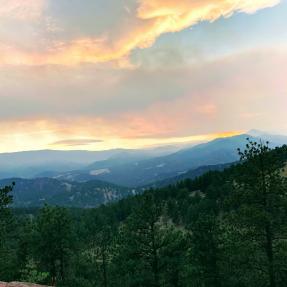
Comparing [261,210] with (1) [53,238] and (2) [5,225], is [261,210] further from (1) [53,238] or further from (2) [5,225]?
(1) [53,238]

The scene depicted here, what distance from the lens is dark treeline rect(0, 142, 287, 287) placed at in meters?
29.4

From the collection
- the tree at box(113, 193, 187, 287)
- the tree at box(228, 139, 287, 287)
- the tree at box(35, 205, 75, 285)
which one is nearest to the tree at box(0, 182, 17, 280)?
the tree at box(35, 205, 75, 285)

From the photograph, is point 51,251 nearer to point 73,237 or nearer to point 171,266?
point 73,237

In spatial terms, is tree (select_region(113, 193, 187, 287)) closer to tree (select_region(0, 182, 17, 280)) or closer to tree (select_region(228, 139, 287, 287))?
tree (select_region(228, 139, 287, 287))

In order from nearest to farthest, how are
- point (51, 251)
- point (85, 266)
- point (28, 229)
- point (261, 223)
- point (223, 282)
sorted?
point (261, 223) < point (223, 282) < point (51, 251) < point (28, 229) < point (85, 266)

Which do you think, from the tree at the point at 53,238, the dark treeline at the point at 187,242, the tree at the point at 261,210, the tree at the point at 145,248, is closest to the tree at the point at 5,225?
the dark treeline at the point at 187,242

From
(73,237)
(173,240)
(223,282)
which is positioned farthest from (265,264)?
(73,237)

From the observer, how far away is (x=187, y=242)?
141 ft

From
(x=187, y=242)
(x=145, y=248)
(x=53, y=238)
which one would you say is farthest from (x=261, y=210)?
(x=53, y=238)

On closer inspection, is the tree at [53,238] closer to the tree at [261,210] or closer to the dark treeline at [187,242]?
the dark treeline at [187,242]

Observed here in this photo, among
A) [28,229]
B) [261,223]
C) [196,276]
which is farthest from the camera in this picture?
[28,229]

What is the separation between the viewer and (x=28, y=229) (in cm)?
5072

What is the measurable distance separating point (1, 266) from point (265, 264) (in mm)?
29671

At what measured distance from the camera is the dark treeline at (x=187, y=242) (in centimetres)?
2942
